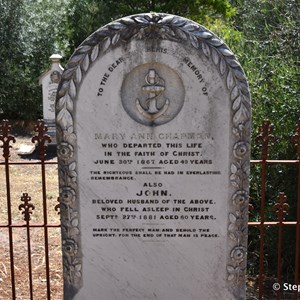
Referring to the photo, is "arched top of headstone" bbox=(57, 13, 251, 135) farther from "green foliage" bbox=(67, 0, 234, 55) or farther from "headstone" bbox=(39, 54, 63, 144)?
"green foliage" bbox=(67, 0, 234, 55)

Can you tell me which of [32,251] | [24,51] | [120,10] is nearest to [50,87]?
[24,51]

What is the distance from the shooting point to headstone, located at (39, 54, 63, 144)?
12289 millimetres

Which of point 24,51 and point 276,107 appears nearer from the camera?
point 276,107

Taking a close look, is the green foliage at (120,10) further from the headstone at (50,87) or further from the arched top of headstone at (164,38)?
the arched top of headstone at (164,38)

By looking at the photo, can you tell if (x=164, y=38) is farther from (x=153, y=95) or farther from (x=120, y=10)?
(x=120, y=10)

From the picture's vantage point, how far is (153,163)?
3.26 meters

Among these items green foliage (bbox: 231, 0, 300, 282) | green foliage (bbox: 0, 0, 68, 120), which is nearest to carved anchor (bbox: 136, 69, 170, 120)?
green foliage (bbox: 231, 0, 300, 282)

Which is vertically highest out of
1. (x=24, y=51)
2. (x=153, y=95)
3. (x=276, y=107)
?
(x=24, y=51)

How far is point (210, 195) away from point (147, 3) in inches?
562

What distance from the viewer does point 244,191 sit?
3.27m

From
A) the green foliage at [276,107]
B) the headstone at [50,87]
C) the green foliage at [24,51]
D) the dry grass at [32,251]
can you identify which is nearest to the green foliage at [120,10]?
the green foliage at [24,51]

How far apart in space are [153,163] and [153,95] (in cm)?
42

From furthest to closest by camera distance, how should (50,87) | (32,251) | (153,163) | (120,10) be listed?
(120,10), (50,87), (32,251), (153,163)

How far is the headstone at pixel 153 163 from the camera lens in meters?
3.12
